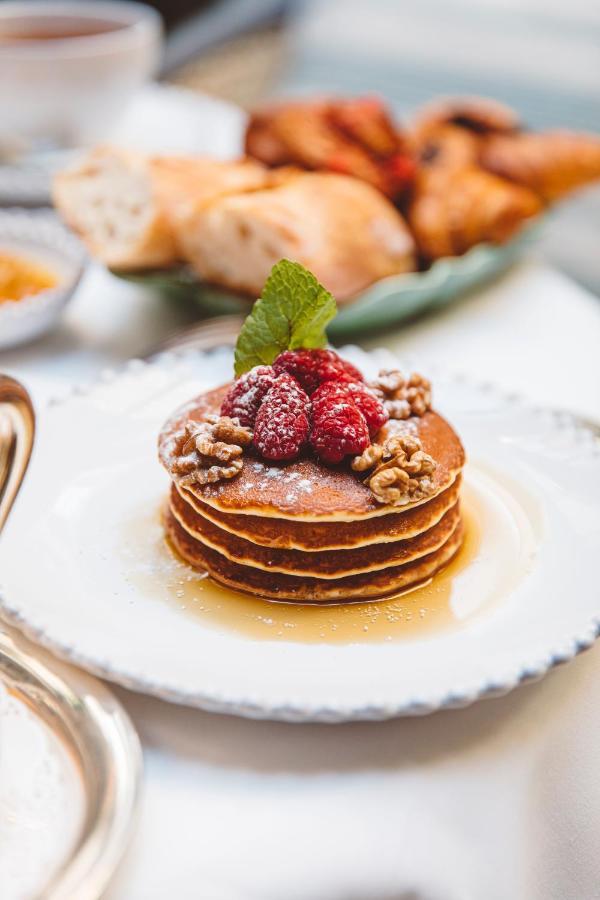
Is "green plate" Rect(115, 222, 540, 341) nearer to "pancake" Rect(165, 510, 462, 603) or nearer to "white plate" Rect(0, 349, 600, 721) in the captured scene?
"white plate" Rect(0, 349, 600, 721)

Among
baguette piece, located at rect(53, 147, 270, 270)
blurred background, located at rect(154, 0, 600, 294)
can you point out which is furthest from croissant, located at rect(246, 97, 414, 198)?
blurred background, located at rect(154, 0, 600, 294)

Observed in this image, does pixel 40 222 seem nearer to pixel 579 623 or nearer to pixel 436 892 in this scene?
pixel 579 623

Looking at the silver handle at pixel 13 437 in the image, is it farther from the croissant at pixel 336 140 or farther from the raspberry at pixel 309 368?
the croissant at pixel 336 140

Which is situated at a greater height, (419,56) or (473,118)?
(473,118)

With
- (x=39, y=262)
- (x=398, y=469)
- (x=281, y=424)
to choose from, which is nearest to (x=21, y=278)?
(x=39, y=262)

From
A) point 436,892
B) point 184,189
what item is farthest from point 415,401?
point 184,189

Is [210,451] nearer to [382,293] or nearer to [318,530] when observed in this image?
[318,530]
